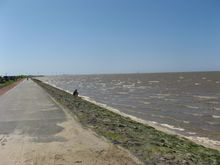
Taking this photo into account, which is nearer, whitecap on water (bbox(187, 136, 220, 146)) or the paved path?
the paved path

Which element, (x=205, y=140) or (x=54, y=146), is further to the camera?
(x=205, y=140)

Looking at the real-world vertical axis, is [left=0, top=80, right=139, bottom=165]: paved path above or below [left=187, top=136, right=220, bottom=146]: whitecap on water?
above

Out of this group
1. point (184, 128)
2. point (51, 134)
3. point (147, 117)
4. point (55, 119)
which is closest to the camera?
point (51, 134)

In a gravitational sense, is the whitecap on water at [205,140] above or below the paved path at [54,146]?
below

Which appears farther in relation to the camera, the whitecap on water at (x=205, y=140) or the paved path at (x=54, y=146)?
the whitecap on water at (x=205, y=140)

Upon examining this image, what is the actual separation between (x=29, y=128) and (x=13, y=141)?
5.68ft

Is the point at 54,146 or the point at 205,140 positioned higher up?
the point at 54,146

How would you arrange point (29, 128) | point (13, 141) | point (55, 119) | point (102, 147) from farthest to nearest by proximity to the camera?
1. point (55, 119)
2. point (29, 128)
3. point (13, 141)
4. point (102, 147)

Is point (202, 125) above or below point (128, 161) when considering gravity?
below

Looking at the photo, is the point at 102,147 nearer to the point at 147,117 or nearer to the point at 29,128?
the point at 29,128

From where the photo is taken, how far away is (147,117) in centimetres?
1563

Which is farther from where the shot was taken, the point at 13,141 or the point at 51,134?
the point at 51,134

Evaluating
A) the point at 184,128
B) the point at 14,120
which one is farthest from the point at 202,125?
the point at 14,120

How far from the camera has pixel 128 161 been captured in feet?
18.1
